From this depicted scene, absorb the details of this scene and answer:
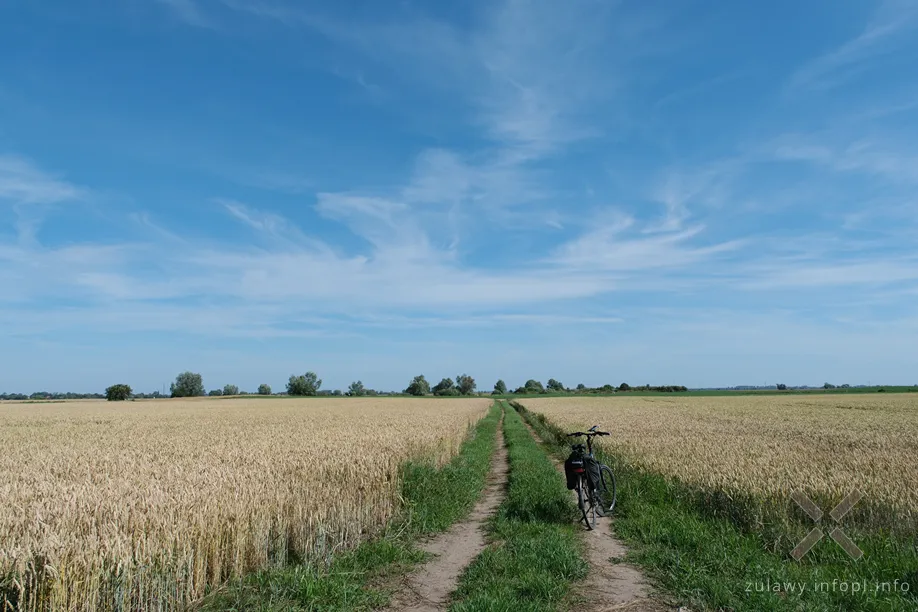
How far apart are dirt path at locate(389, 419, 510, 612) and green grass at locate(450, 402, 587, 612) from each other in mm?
242

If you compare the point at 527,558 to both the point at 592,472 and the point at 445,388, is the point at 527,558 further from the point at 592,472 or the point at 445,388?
the point at 445,388

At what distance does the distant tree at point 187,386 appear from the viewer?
157875mm

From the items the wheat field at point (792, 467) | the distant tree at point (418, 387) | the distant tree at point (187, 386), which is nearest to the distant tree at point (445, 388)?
the distant tree at point (418, 387)

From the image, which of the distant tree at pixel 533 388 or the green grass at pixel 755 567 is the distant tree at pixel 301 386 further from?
the green grass at pixel 755 567

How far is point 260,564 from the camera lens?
23.6 feet

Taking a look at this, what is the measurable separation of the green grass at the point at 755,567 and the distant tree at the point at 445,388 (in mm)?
175155

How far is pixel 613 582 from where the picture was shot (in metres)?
6.92

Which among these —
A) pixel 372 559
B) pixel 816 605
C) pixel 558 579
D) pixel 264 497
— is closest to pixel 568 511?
pixel 558 579

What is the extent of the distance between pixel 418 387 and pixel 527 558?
18132 centimetres

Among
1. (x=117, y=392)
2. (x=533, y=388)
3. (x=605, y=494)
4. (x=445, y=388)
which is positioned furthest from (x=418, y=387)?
(x=605, y=494)

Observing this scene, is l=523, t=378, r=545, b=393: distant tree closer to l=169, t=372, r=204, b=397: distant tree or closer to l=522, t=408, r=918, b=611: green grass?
l=169, t=372, r=204, b=397: distant tree

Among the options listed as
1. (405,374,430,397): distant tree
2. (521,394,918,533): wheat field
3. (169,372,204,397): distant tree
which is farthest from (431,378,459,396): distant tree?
(521,394,918,533): wheat field

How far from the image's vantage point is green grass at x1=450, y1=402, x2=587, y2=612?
6.12 meters

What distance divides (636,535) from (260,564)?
21.0ft
